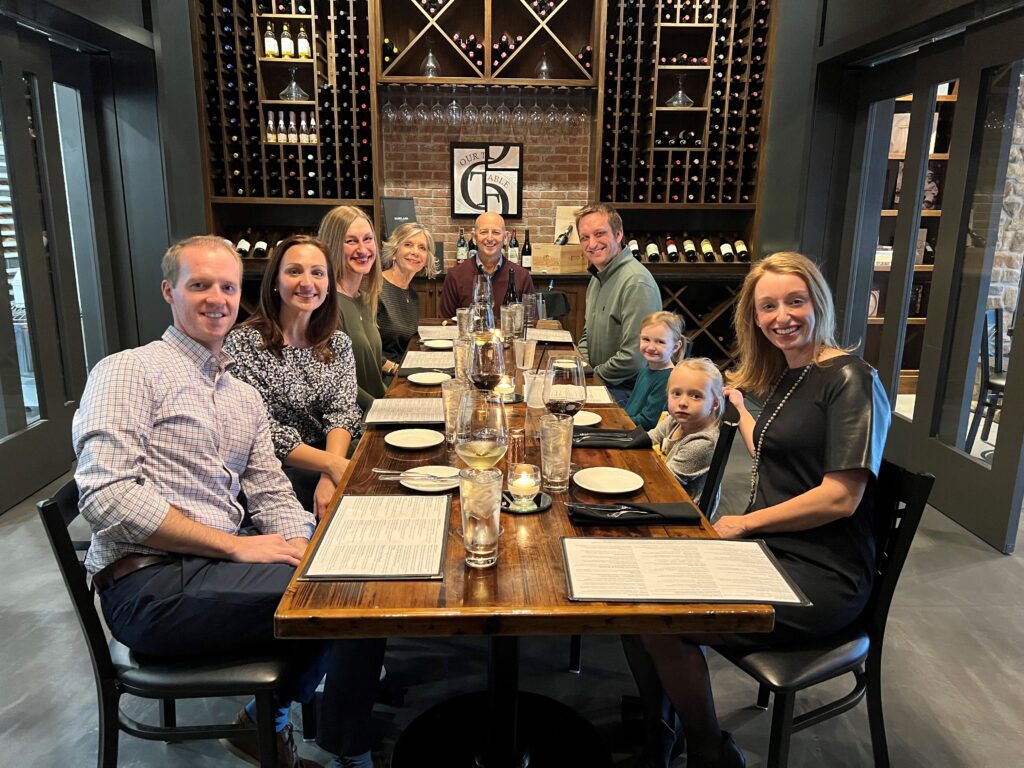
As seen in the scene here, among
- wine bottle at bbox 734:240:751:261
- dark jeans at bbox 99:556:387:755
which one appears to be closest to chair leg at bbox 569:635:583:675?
dark jeans at bbox 99:556:387:755

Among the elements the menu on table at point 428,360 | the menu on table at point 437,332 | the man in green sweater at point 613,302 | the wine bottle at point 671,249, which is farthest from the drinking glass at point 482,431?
the wine bottle at point 671,249

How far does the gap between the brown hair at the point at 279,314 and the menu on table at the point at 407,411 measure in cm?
30

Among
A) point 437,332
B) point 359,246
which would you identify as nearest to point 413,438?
point 359,246

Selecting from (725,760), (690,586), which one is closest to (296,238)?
(690,586)

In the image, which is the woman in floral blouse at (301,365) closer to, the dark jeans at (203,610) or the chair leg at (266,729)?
→ the dark jeans at (203,610)

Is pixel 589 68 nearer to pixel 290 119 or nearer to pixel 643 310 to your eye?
pixel 290 119

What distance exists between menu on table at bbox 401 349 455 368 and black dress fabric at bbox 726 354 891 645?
4.63ft

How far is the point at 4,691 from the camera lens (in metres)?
2.11

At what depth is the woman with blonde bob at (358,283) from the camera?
298 cm

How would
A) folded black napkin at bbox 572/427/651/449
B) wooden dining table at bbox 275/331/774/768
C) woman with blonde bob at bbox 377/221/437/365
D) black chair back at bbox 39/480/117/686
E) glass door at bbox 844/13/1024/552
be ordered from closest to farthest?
1. wooden dining table at bbox 275/331/774/768
2. black chair back at bbox 39/480/117/686
3. folded black napkin at bbox 572/427/651/449
4. glass door at bbox 844/13/1024/552
5. woman with blonde bob at bbox 377/221/437/365

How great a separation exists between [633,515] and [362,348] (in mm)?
1839

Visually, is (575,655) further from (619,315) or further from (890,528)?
(619,315)

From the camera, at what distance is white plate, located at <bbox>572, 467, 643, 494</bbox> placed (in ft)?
5.02

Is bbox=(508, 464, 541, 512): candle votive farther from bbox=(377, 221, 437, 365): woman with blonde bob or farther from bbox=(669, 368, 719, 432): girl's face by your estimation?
bbox=(377, 221, 437, 365): woman with blonde bob
